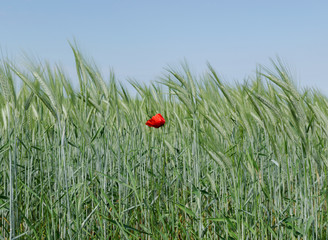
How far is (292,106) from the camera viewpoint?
3.52 ft

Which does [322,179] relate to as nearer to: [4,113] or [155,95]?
[155,95]

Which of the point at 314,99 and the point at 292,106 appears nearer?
the point at 292,106

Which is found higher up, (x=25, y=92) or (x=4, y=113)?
(x=25, y=92)

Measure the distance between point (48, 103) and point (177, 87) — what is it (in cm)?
41

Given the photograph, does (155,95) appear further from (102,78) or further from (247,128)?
(247,128)

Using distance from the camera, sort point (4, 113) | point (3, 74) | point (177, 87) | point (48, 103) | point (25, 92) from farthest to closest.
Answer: point (25, 92) → point (4, 113) → point (177, 87) → point (48, 103) → point (3, 74)

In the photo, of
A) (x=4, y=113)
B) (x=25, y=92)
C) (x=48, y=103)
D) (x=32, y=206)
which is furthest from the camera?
(x=25, y=92)

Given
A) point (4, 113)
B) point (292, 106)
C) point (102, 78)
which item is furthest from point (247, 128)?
point (4, 113)

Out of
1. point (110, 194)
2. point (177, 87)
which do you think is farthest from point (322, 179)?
point (110, 194)

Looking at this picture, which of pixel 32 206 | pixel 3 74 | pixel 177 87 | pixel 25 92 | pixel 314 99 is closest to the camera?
pixel 3 74

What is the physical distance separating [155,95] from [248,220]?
0.85 m

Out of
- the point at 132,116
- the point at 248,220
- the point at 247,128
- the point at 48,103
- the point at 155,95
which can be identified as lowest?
the point at 248,220

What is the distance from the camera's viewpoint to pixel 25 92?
1694 millimetres

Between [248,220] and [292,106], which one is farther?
[248,220]
